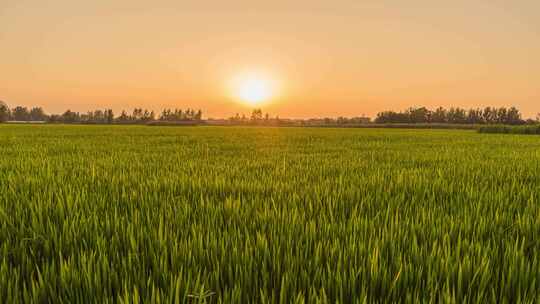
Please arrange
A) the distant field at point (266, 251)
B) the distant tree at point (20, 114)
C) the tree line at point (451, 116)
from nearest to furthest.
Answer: the distant field at point (266, 251)
the tree line at point (451, 116)
the distant tree at point (20, 114)

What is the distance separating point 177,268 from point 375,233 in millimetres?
1012

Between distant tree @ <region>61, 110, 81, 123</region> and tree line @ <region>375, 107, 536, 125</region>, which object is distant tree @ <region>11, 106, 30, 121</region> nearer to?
distant tree @ <region>61, 110, 81, 123</region>

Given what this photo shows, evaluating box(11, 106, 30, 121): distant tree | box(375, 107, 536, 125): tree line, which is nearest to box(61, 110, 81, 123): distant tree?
box(11, 106, 30, 121): distant tree

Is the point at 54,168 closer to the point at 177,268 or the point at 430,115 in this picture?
the point at 177,268

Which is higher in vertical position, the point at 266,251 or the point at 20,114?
the point at 20,114

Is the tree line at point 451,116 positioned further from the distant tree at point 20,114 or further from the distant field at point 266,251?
the distant tree at point 20,114

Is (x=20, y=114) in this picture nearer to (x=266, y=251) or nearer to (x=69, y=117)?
(x=69, y=117)

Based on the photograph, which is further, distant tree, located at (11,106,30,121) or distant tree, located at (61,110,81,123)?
distant tree, located at (11,106,30,121)

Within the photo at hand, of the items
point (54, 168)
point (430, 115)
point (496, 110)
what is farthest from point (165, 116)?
point (54, 168)

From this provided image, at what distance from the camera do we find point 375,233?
1741 millimetres

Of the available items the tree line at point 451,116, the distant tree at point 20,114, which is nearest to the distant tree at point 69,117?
the distant tree at point 20,114

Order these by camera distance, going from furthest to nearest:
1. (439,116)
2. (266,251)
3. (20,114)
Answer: (20,114) → (439,116) → (266,251)

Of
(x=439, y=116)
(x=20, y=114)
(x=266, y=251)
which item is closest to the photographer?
(x=266, y=251)

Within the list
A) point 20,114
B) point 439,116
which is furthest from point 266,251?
point 20,114
